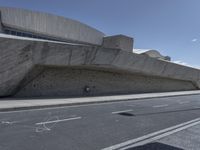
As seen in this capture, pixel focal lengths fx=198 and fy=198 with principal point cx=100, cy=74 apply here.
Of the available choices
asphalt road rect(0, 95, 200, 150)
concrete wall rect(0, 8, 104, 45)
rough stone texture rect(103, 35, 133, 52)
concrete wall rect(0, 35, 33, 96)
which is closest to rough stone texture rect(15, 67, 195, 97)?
concrete wall rect(0, 35, 33, 96)

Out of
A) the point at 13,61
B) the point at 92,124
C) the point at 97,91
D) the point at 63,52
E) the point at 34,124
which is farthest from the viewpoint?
the point at 97,91

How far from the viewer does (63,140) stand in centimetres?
538

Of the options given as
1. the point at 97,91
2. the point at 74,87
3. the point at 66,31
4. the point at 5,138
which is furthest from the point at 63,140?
the point at 66,31

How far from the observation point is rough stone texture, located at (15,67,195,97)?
Result: 1546 cm

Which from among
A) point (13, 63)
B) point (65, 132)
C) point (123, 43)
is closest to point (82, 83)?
point (13, 63)

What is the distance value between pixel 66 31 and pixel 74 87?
1712 cm

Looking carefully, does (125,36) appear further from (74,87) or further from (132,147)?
(132,147)

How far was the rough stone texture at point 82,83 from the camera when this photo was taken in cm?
1546

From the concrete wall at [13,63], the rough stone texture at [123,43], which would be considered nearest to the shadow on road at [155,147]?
the concrete wall at [13,63]

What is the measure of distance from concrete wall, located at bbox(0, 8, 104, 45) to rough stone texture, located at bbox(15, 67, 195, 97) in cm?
1415

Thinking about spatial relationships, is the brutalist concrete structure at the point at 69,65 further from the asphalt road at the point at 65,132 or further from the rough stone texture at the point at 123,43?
the asphalt road at the point at 65,132

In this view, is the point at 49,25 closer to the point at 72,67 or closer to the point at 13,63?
the point at 72,67

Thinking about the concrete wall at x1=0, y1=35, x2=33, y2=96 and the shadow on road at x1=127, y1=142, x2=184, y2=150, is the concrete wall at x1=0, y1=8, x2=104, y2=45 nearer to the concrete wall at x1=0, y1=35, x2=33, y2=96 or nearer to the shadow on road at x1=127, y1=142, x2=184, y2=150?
the concrete wall at x1=0, y1=35, x2=33, y2=96

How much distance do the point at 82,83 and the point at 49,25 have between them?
16166 millimetres
